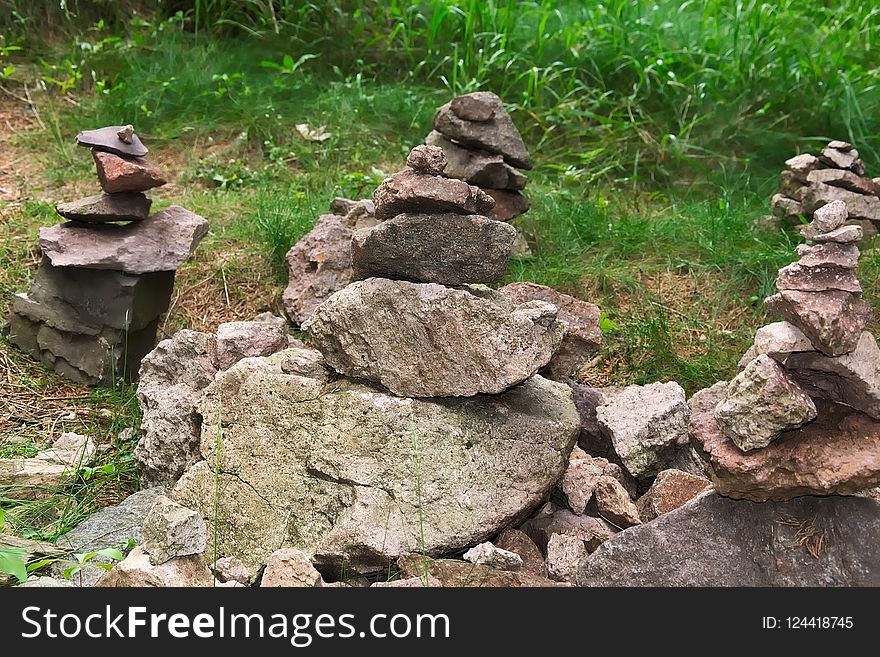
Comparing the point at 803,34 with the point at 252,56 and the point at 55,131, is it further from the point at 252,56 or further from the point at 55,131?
the point at 55,131

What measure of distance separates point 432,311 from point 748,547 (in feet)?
3.86

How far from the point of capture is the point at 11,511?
3.31 m

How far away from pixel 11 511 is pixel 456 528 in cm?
153

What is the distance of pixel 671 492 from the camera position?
10.3 feet

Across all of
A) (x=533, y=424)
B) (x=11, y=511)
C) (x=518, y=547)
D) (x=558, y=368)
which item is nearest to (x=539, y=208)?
(x=558, y=368)

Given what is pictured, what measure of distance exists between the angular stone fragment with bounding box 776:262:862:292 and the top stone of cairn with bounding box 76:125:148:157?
103 inches

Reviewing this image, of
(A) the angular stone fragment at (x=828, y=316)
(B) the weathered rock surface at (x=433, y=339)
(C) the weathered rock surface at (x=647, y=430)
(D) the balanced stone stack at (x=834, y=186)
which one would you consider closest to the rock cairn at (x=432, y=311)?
(B) the weathered rock surface at (x=433, y=339)

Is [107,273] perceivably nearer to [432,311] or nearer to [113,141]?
[113,141]

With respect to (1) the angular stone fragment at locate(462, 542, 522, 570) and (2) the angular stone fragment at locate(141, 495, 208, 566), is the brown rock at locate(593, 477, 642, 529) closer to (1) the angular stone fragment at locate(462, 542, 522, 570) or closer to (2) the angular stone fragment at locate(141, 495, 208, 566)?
(1) the angular stone fragment at locate(462, 542, 522, 570)

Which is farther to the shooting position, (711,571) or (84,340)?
(84,340)

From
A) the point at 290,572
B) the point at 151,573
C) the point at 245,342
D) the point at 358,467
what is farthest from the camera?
the point at 245,342

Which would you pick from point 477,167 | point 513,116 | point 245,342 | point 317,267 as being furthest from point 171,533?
point 513,116

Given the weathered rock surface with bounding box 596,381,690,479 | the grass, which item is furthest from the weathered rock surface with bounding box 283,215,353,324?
the weathered rock surface with bounding box 596,381,690,479
